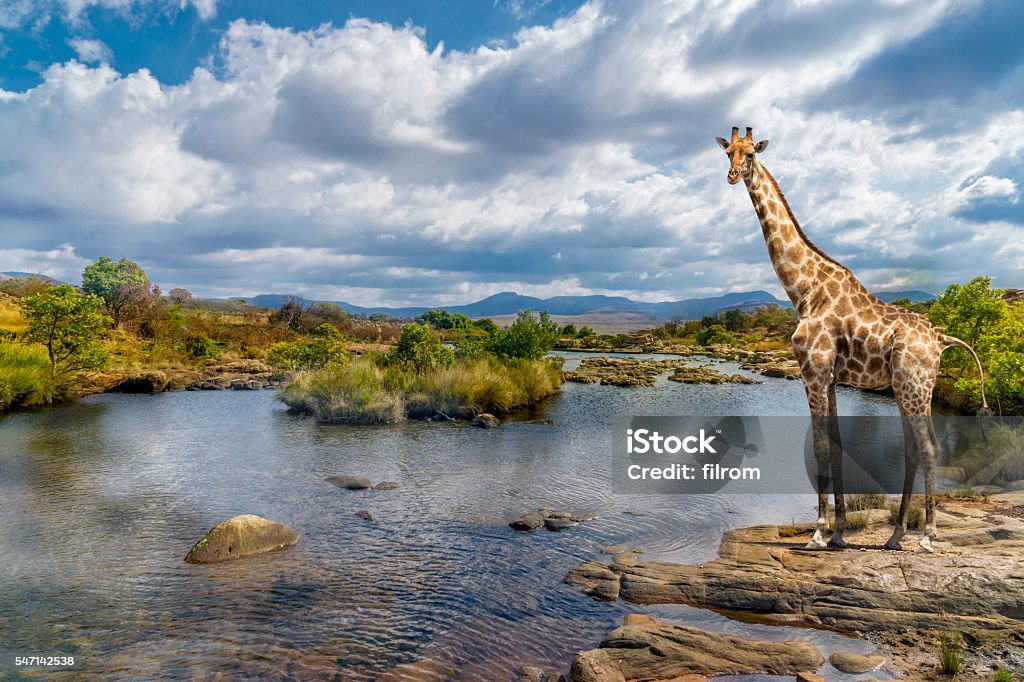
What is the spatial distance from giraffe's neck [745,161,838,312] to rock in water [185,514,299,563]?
8.10m

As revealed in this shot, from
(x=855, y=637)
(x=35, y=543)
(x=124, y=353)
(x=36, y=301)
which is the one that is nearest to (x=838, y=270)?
(x=855, y=637)

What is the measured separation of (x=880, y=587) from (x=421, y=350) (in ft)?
62.8

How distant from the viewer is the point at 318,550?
8.67m

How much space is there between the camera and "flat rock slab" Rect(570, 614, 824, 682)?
523 centimetres

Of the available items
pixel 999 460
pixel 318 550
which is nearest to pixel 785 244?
pixel 999 460

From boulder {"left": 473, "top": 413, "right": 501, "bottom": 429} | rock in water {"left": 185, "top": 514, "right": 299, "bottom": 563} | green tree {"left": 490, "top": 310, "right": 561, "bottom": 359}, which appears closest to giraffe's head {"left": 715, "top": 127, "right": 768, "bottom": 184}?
rock in water {"left": 185, "top": 514, "right": 299, "bottom": 563}

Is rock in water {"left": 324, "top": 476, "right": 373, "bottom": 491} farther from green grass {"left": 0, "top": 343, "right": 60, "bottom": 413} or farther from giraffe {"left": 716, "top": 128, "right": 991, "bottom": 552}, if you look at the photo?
green grass {"left": 0, "top": 343, "right": 60, "bottom": 413}

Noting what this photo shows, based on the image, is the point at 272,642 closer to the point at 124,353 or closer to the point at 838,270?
the point at 838,270

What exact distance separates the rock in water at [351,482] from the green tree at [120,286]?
3347 cm

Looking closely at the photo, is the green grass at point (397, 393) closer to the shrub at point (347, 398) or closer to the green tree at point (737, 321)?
the shrub at point (347, 398)

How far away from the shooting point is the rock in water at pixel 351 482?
12004 mm

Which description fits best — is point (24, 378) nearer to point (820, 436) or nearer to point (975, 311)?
point (820, 436)

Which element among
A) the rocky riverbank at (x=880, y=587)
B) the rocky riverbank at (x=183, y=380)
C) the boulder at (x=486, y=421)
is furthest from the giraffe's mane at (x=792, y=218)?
the rocky riverbank at (x=183, y=380)

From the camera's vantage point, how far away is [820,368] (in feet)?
23.8
